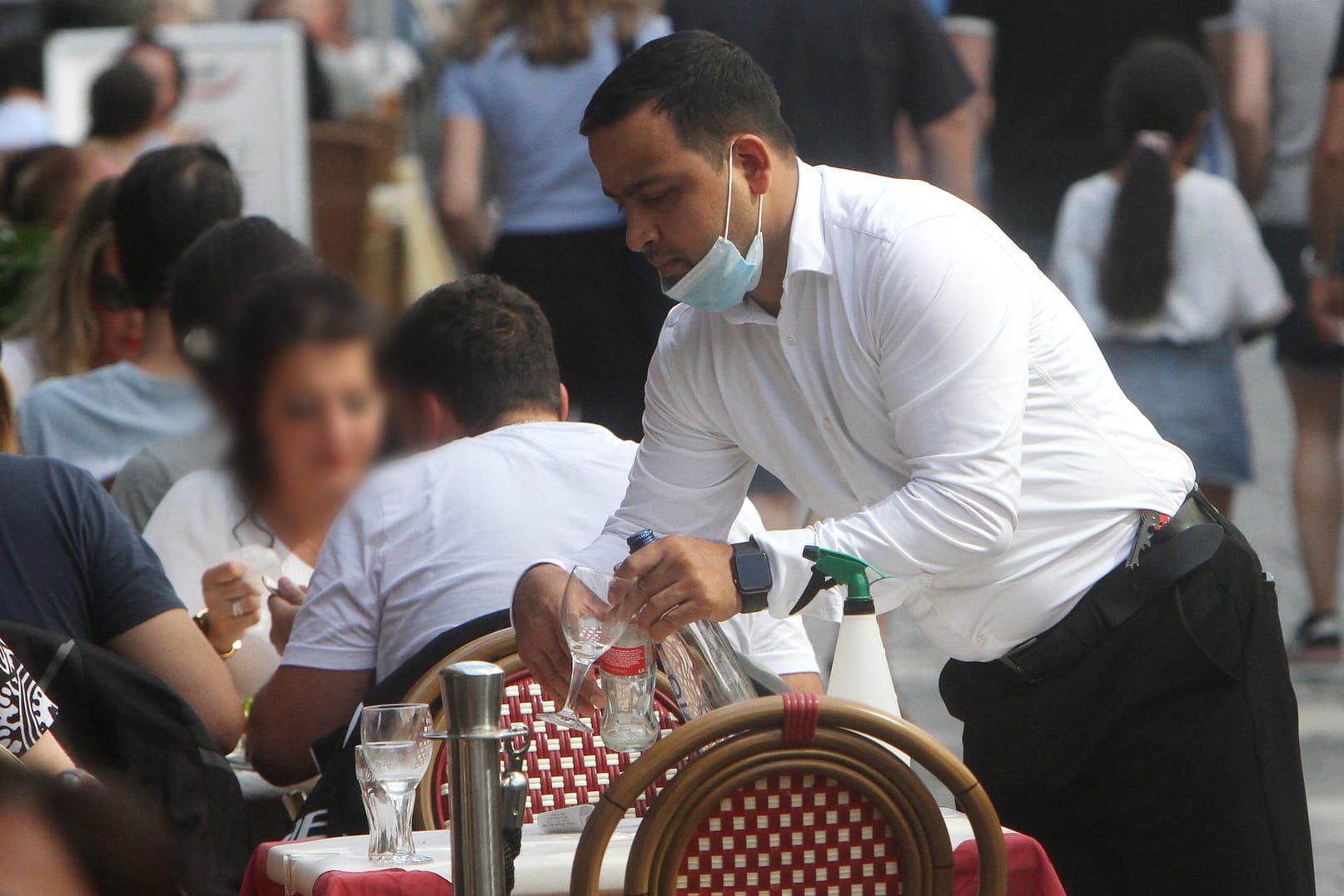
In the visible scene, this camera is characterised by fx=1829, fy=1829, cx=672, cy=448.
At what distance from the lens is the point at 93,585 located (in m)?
2.68

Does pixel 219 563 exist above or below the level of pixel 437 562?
above

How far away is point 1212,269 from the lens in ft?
17.3

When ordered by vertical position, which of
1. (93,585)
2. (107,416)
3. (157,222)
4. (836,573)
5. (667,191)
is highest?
(157,222)

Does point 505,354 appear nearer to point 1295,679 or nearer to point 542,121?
point 542,121

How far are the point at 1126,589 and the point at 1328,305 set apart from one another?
10.4 feet

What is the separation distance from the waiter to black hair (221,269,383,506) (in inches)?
60.4

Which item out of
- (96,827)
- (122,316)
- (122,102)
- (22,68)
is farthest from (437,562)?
(22,68)

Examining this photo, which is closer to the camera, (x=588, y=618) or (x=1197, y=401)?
(x=588, y=618)

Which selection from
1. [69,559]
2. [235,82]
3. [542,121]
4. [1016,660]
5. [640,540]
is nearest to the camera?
[640,540]

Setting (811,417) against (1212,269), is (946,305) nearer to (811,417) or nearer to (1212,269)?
(811,417)

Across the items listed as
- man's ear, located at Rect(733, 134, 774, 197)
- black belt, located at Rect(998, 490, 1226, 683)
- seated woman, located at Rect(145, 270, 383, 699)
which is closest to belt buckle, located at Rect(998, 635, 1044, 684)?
black belt, located at Rect(998, 490, 1226, 683)

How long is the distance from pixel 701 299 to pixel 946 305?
339mm

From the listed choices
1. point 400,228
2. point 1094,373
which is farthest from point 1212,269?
point 400,228

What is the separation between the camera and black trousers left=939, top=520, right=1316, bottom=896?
237cm
